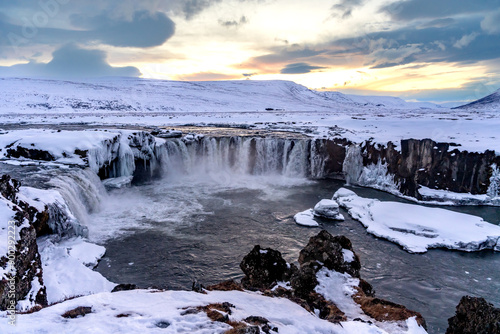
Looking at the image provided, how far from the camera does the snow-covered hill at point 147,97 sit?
9625 cm

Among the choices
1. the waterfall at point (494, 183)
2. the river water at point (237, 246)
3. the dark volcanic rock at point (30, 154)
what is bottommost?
the river water at point (237, 246)

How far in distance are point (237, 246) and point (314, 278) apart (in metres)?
6.23

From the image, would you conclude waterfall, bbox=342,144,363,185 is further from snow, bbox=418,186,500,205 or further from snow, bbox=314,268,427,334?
snow, bbox=314,268,427,334

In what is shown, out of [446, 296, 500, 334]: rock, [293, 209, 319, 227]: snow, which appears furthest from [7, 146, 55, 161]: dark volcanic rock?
[446, 296, 500, 334]: rock

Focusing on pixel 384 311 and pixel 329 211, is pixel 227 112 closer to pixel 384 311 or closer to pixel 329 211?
pixel 329 211

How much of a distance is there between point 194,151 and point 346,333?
25092mm

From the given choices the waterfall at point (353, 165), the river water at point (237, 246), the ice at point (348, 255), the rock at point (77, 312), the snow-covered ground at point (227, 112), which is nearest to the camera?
the rock at point (77, 312)

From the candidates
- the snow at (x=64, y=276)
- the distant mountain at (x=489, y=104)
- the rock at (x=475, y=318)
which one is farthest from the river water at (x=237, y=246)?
the distant mountain at (x=489, y=104)

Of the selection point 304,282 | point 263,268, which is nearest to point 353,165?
point 263,268

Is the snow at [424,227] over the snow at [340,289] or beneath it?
beneath

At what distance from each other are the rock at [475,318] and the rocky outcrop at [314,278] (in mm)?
808

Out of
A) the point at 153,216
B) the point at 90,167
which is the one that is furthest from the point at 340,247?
the point at 90,167

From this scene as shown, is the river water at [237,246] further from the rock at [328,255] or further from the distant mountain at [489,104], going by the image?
the distant mountain at [489,104]

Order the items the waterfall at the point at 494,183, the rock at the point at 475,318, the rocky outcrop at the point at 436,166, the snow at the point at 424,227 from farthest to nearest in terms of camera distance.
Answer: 1. the rocky outcrop at the point at 436,166
2. the waterfall at the point at 494,183
3. the snow at the point at 424,227
4. the rock at the point at 475,318
